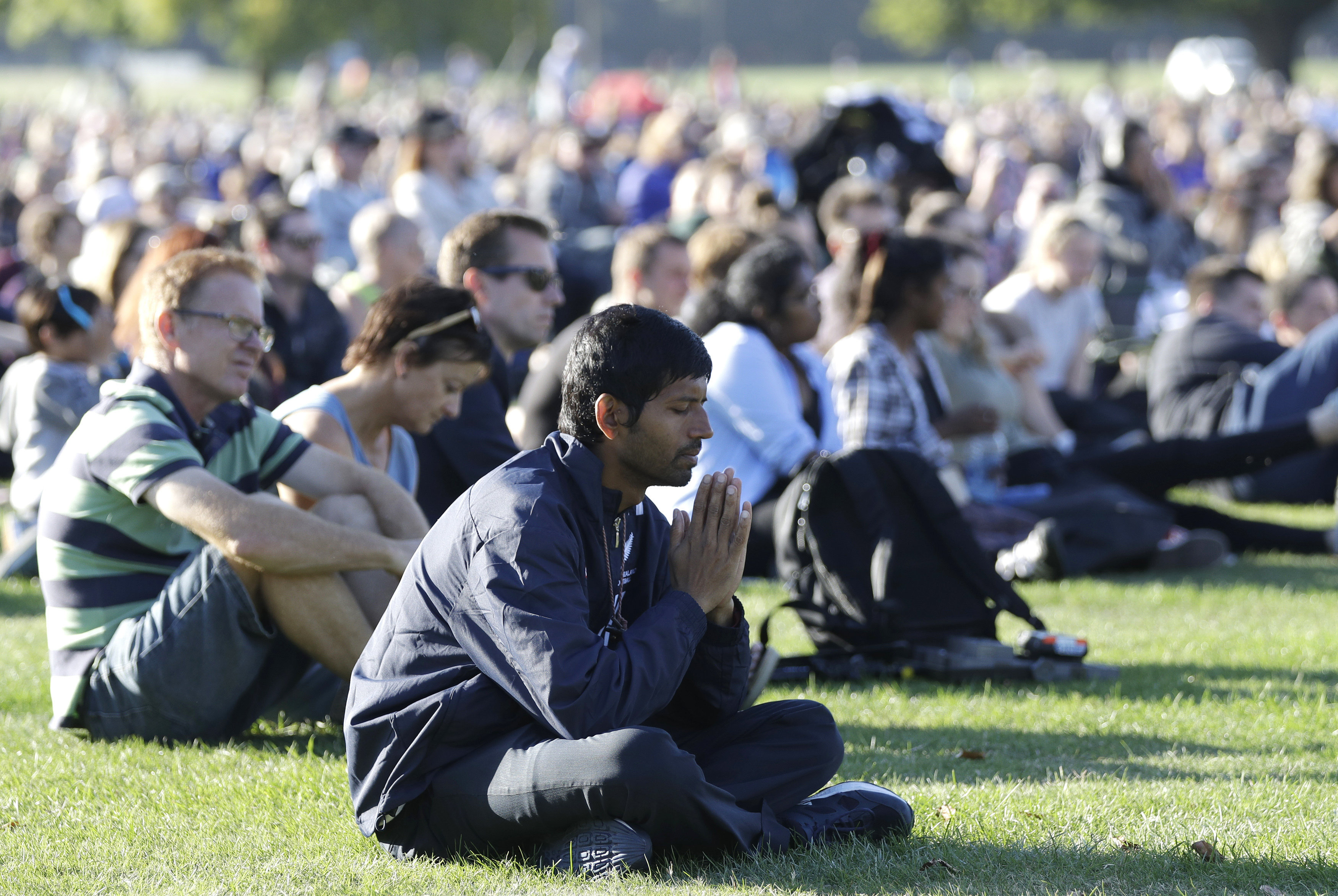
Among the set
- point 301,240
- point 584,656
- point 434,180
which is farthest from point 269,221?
point 584,656

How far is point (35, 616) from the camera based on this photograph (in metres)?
7.26

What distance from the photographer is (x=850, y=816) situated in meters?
4.07

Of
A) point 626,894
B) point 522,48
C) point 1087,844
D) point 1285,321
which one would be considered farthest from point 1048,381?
point 522,48

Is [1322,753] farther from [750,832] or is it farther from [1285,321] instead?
[1285,321]

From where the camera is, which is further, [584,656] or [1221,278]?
[1221,278]

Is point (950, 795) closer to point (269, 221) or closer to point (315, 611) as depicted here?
point (315, 611)

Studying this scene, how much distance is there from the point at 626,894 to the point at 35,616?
14.9 feet

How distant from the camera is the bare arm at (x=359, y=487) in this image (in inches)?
206

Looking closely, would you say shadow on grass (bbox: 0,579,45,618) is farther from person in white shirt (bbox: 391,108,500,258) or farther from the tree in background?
the tree in background

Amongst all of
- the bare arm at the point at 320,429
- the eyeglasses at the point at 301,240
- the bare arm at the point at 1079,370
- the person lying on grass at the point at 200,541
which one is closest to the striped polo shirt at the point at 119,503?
the person lying on grass at the point at 200,541

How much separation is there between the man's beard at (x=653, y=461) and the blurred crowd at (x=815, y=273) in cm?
248

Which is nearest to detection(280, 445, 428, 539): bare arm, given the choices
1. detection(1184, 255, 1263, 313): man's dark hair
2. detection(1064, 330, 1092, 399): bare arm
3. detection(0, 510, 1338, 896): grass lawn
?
detection(0, 510, 1338, 896): grass lawn

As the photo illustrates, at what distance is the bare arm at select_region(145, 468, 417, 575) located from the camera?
471cm

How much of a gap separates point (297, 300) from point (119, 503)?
14.8 ft
